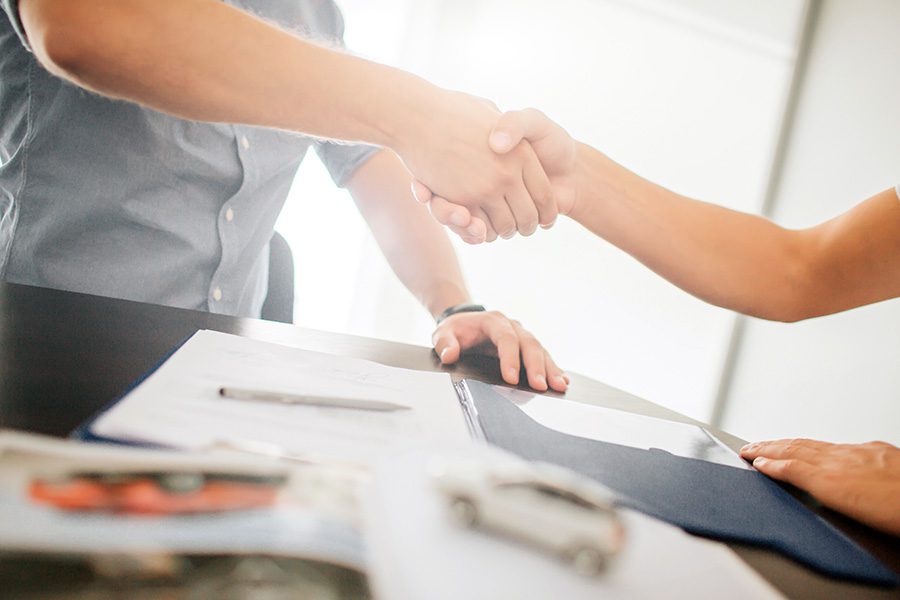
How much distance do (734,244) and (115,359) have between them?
0.95 metres

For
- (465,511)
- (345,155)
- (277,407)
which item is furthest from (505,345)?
(345,155)

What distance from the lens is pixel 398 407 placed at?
1.49ft

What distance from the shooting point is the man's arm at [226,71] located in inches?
22.2

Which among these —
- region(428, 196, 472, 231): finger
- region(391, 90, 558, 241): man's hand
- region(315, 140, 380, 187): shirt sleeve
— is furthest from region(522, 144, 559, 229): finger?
region(315, 140, 380, 187): shirt sleeve

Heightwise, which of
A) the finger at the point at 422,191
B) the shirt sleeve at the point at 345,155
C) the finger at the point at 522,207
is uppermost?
the shirt sleeve at the point at 345,155

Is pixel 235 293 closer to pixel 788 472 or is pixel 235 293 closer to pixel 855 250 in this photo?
pixel 788 472

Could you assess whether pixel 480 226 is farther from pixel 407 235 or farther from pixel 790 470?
pixel 790 470

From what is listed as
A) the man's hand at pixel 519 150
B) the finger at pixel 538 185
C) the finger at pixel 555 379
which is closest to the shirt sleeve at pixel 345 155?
the man's hand at pixel 519 150

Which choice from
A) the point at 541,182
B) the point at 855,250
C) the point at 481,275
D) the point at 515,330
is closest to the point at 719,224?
the point at 855,250

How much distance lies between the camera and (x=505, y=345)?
2.47 feet

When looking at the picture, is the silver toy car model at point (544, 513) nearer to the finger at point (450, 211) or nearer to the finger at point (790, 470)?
the finger at point (790, 470)

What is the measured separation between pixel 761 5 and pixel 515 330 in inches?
98.0

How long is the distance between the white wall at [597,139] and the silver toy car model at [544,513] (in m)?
2.14

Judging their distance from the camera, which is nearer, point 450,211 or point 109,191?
point 109,191
